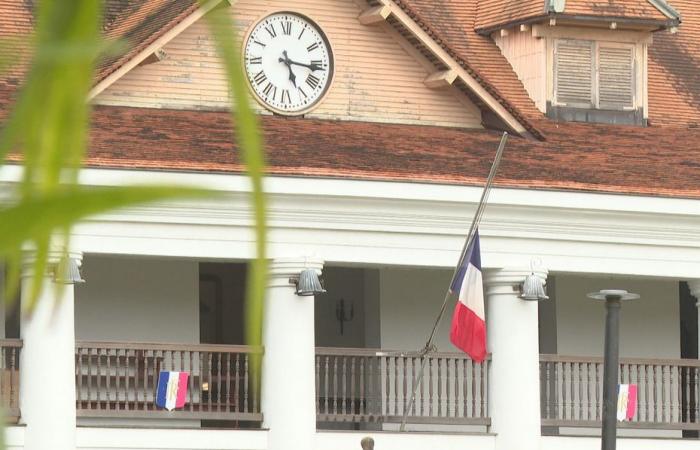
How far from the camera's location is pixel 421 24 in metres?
24.8

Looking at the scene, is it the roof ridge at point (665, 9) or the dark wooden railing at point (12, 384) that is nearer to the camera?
the dark wooden railing at point (12, 384)

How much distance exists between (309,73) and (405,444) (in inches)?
181

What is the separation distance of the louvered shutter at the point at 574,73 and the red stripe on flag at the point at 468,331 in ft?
19.0

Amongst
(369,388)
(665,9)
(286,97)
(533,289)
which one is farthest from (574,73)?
(369,388)

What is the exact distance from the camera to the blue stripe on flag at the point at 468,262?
23.3 m

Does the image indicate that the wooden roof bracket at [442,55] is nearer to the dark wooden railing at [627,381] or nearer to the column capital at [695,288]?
the dark wooden railing at [627,381]

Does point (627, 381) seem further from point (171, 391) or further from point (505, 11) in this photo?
point (171, 391)

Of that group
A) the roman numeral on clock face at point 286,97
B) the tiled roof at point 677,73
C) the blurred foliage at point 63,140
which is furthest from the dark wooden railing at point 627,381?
the blurred foliage at point 63,140

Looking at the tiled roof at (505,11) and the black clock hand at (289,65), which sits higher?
the tiled roof at (505,11)

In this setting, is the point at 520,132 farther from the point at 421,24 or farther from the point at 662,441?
the point at 662,441

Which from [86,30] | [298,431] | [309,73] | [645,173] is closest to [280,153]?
[309,73]

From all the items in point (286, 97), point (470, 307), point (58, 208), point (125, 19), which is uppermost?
point (125, 19)

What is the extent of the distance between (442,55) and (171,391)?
5146 mm

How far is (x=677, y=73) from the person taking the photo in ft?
100
